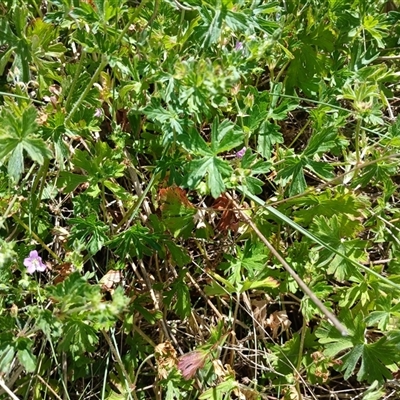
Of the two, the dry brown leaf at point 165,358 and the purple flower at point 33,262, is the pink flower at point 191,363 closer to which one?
the dry brown leaf at point 165,358

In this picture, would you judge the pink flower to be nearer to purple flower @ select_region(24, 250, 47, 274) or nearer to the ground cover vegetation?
the ground cover vegetation

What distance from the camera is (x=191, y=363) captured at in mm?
2230

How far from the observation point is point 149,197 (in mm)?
2490

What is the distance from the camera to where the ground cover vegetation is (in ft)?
6.74

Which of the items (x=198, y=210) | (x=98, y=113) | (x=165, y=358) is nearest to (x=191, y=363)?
(x=165, y=358)

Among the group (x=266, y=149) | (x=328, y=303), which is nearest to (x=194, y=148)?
(x=266, y=149)

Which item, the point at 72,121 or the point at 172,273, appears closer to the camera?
the point at 72,121

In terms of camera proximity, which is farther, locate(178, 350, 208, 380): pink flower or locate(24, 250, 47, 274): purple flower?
locate(178, 350, 208, 380): pink flower

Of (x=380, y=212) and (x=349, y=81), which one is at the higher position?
(x=349, y=81)

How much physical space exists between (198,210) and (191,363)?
0.55m

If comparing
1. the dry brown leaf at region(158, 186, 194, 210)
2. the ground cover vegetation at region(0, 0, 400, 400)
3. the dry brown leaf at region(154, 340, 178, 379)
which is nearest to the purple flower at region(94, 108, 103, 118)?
the ground cover vegetation at region(0, 0, 400, 400)

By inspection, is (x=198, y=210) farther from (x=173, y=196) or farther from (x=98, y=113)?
(x=98, y=113)

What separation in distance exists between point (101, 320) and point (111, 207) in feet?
2.84

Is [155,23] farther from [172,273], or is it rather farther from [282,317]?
[282,317]
